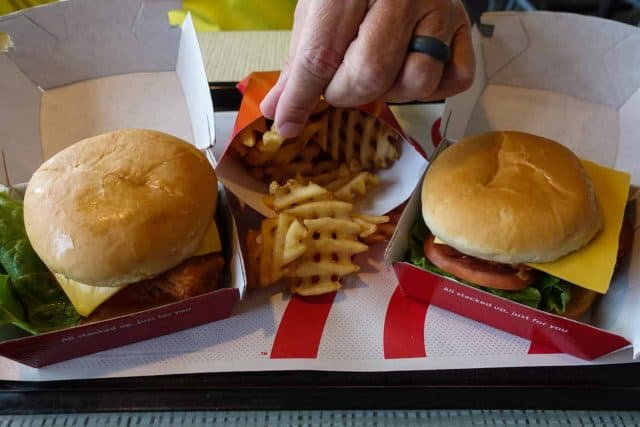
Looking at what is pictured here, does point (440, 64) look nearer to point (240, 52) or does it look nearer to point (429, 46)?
point (429, 46)

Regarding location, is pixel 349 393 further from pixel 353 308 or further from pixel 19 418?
pixel 19 418

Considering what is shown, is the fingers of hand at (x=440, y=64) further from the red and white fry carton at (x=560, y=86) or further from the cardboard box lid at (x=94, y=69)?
the cardboard box lid at (x=94, y=69)

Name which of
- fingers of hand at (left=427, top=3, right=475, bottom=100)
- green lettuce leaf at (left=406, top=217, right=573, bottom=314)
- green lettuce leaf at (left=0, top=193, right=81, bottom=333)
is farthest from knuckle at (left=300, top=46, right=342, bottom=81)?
green lettuce leaf at (left=0, top=193, right=81, bottom=333)

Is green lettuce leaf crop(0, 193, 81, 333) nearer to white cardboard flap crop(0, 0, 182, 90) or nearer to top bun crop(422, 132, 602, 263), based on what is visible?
white cardboard flap crop(0, 0, 182, 90)

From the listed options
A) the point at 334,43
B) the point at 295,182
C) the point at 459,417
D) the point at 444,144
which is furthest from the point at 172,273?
the point at 444,144

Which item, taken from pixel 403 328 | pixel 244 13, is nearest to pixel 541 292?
pixel 403 328

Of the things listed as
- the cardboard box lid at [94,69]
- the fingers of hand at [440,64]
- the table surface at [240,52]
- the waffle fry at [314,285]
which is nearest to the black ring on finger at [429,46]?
the fingers of hand at [440,64]
